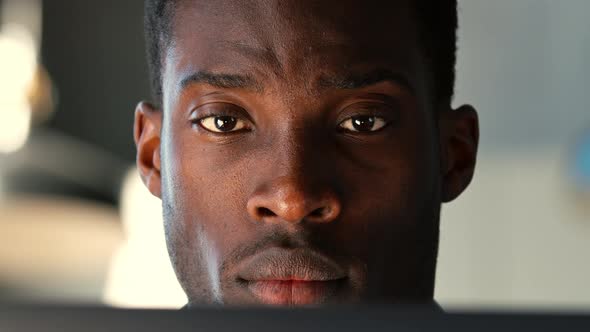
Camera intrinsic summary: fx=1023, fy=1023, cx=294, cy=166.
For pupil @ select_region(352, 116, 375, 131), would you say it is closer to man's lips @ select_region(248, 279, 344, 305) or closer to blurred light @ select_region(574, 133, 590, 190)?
man's lips @ select_region(248, 279, 344, 305)

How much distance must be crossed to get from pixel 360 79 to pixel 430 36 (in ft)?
0.32

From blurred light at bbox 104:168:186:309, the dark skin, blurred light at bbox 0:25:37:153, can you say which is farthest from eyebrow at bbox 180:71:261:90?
blurred light at bbox 104:168:186:309

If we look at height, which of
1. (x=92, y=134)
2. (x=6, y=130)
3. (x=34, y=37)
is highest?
(x=34, y=37)

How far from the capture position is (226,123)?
0.54 metres

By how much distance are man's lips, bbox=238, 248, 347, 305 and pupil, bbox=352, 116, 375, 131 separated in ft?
0.25

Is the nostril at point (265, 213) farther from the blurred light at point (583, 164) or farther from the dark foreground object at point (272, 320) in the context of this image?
the blurred light at point (583, 164)

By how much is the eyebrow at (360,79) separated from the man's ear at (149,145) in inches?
7.0

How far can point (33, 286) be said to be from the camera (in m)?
2.82

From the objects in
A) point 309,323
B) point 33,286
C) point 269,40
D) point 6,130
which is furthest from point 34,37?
point 309,323

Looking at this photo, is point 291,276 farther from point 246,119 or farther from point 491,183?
point 491,183

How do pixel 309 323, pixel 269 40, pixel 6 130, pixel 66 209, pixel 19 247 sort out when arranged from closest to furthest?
pixel 309 323
pixel 269 40
pixel 6 130
pixel 66 209
pixel 19 247

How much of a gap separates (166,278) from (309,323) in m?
2.48

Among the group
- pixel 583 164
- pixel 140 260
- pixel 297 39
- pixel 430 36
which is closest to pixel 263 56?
pixel 297 39

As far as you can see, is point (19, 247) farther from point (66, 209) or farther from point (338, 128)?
point (338, 128)
